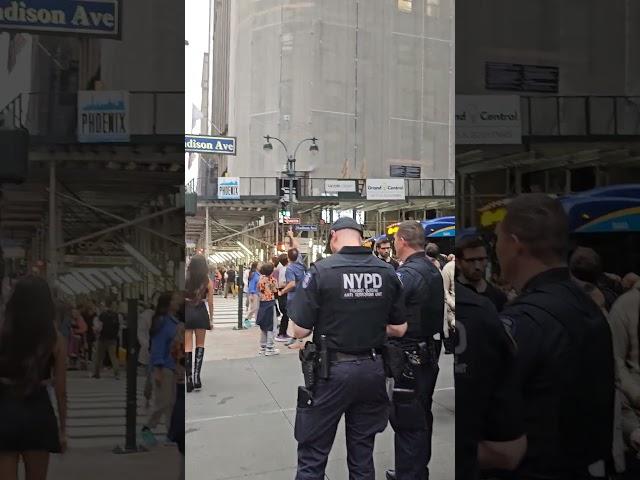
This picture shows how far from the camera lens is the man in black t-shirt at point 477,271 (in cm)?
124

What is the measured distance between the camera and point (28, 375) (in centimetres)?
117

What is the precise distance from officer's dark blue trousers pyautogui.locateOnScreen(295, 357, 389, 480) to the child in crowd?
16.9ft

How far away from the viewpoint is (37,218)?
1.18 m

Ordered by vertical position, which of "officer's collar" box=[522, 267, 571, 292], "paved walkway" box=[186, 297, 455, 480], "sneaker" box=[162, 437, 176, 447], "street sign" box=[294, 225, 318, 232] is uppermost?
"street sign" box=[294, 225, 318, 232]

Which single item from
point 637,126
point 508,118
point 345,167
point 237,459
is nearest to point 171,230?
point 508,118

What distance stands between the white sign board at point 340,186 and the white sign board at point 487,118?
809cm

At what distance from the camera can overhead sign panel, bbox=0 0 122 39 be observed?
1145mm

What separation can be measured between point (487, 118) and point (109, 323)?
0.92m

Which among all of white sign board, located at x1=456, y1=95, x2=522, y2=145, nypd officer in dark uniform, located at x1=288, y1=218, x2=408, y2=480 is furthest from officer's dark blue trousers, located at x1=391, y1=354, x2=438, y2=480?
white sign board, located at x1=456, y1=95, x2=522, y2=145

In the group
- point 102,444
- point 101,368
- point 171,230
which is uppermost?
point 171,230

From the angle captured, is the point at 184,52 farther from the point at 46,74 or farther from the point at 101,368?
the point at 101,368

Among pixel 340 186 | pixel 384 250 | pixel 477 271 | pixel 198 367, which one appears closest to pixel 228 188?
pixel 340 186

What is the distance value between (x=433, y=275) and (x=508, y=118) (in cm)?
253

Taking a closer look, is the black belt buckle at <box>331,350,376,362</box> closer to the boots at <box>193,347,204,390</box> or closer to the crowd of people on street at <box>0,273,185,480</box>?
the crowd of people on street at <box>0,273,185,480</box>
